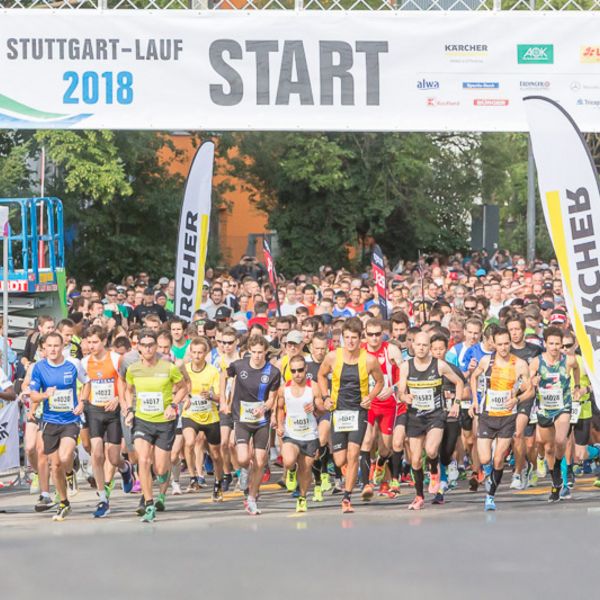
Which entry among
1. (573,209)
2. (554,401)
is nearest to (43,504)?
(554,401)

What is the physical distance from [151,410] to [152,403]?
62 millimetres

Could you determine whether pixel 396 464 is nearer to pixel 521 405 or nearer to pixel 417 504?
pixel 417 504

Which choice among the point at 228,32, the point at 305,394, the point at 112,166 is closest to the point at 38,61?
the point at 228,32

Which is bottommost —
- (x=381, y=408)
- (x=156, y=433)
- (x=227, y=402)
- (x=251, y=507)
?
(x=251, y=507)

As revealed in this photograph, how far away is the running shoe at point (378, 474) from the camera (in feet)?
48.2

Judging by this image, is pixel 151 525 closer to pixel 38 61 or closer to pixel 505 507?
pixel 505 507

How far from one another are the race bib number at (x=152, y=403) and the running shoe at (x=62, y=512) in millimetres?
1091

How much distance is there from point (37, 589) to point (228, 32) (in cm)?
680

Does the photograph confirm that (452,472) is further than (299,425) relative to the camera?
Yes

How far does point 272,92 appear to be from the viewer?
14555mm

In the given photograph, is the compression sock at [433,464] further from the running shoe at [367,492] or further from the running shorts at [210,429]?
the running shorts at [210,429]

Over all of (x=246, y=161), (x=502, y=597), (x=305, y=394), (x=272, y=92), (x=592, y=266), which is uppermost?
(x=246, y=161)

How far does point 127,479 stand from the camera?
14.7 m

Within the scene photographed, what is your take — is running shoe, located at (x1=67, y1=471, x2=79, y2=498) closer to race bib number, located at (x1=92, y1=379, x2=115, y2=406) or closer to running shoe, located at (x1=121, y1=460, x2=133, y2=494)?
running shoe, located at (x1=121, y1=460, x2=133, y2=494)
